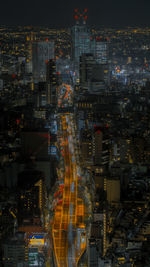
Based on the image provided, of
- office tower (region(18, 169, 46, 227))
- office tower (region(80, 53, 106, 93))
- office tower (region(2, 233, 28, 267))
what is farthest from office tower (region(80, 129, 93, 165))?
office tower (region(80, 53, 106, 93))

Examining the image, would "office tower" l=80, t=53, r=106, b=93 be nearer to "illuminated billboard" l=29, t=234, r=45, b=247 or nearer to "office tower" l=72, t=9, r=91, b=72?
"office tower" l=72, t=9, r=91, b=72

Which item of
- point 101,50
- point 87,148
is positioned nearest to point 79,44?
point 101,50

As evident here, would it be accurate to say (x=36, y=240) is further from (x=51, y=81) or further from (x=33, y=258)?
(x=51, y=81)

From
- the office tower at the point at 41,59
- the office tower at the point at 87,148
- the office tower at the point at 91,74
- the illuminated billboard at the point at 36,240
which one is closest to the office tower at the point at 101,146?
the office tower at the point at 87,148

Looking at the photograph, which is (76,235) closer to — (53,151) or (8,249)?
(8,249)

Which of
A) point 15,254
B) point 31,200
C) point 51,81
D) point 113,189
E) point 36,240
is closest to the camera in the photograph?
point 15,254

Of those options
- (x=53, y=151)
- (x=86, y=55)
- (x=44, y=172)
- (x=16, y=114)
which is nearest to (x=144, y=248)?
(x=44, y=172)

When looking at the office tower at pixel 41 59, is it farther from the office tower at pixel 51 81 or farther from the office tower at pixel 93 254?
the office tower at pixel 93 254
